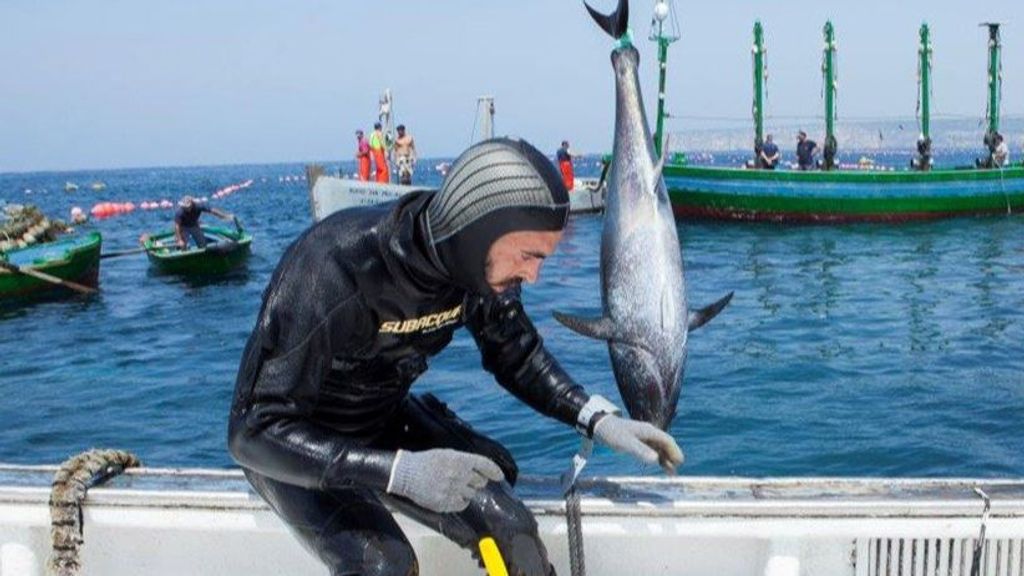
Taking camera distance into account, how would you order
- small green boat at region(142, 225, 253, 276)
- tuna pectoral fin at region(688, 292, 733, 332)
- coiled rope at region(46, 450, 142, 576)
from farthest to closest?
small green boat at region(142, 225, 253, 276) < tuna pectoral fin at region(688, 292, 733, 332) < coiled rope at region(46, 450, 142, 576)

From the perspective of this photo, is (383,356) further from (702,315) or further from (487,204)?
(702,315)

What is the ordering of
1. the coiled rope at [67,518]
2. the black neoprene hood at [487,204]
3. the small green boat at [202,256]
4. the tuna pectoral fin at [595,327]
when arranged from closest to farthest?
1. the black neoprene hood at [487,204]
2. the coiled rope at [67,518]
3. the tuna pectoral fin at [595,327]
4. the small green boat at [202,256]

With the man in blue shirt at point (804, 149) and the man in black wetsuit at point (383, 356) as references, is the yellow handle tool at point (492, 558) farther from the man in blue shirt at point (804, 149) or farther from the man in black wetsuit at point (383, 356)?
the man in blue shirt at point (804, 149)

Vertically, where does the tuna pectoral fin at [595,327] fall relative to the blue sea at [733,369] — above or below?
above

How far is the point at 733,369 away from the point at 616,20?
650 cm

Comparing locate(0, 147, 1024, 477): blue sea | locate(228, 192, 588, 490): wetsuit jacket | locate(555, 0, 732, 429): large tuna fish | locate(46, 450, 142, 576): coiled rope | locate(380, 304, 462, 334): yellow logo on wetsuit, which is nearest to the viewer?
locate(228, 192, 588, 490): wetsuit jacket

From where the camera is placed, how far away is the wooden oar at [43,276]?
1678 centimetres

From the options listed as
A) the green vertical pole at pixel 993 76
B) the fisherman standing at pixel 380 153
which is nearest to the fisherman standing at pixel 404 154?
the fisherman standing at pixel 380 153

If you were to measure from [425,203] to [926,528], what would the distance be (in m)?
1.65

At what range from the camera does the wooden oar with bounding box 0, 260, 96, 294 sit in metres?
16.8

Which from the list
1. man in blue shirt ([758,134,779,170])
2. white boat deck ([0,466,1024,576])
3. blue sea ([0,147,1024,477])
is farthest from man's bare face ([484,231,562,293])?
man in blue shirt ([758,134,779,170])

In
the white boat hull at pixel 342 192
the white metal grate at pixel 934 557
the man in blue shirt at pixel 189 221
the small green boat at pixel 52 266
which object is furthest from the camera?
the white boat hull at pixel 342 192

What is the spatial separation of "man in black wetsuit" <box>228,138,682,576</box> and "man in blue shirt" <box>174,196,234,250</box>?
17900 millimetres

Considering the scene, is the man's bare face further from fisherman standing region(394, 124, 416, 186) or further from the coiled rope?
fisherman standing region(394, 124, 416, 186)
